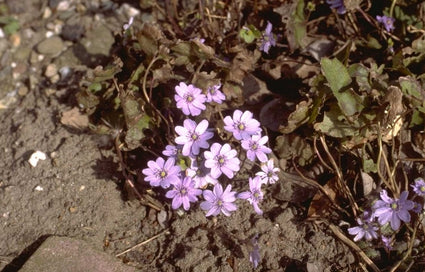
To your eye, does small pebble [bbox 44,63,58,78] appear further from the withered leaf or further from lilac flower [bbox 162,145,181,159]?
lilac flower [bbox 162,145,181,159]

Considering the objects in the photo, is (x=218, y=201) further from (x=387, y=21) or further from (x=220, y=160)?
(x=387, y=21)

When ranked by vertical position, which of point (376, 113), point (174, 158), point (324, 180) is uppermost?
point (376, 113)

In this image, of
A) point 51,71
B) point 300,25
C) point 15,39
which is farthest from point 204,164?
point 15,39

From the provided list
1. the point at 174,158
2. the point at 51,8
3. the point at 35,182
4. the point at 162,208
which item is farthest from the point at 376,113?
the point at 51,8

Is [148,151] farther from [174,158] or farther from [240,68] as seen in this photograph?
[240,68]

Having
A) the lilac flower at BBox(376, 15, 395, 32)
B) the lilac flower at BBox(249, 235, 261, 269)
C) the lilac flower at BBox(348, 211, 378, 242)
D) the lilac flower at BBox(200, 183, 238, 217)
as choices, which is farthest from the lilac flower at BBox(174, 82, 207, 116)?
the lilac flower at BBox(376, 15, 395, 32)

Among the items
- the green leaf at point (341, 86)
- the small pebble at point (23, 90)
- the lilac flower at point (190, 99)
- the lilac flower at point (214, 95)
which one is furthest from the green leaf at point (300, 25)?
the small pebble at point (23, 90)
